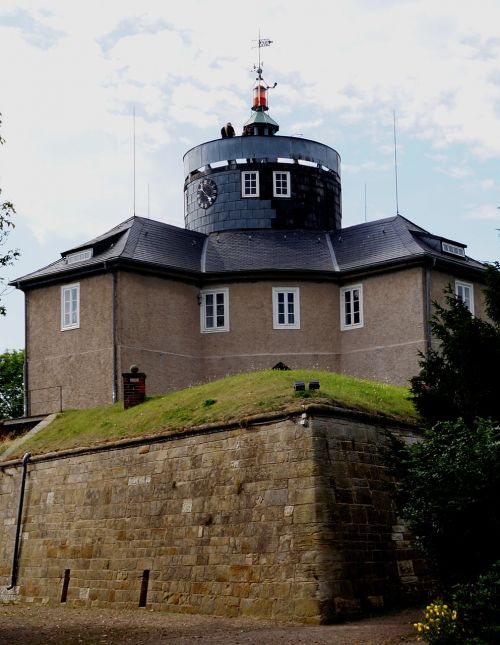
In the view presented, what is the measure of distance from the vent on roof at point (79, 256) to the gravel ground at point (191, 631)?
1512 centimetres

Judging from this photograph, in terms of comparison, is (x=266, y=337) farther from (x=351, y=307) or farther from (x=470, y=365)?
(x=470, y=365)

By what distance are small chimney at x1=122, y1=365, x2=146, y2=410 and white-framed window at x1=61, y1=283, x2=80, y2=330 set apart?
560cm

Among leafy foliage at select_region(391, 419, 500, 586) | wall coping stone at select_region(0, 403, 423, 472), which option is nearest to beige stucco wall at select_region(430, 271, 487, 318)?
wall coping stone at select_region(0, 403, 423, 472)

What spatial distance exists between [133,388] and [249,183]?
12375 mm

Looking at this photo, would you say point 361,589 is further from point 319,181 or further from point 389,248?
point 319,181

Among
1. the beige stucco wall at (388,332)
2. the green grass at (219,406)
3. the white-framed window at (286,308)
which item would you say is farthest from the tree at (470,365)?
the white-framed window at (286,308)

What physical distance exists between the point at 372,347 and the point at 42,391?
10.8 meters

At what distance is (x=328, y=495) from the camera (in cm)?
2061

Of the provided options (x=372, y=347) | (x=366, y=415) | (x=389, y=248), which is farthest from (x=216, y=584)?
(x=389, y=248)

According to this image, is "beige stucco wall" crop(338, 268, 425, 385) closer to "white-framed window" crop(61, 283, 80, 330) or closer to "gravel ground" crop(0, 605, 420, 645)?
"white-framed window" crop(61, 283, 80, 330)

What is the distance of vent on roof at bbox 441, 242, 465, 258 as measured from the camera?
3497 cm

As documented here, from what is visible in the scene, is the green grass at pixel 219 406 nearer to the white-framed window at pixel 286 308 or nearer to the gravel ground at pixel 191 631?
the gravel ground at pixel 191 631

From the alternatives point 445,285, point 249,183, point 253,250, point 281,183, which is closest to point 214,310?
point 253,250

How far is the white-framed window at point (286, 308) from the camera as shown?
3472cm
